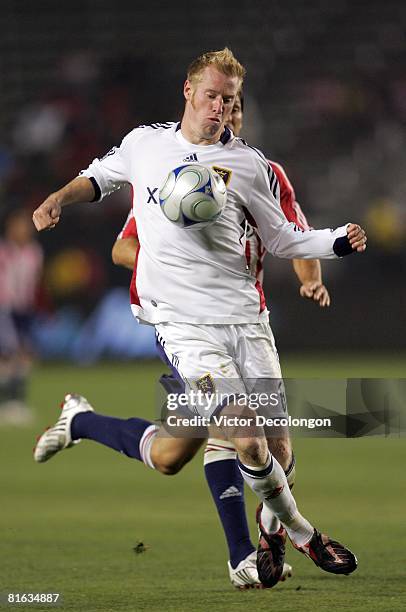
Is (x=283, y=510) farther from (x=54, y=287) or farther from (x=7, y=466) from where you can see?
(x=54, y=287)

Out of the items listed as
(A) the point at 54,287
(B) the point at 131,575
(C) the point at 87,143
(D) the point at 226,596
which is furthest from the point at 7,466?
(C) the point at 87,143

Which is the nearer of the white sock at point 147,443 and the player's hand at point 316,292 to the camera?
the player's hand at point 316,292

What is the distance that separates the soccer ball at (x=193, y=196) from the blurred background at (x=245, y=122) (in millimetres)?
12986

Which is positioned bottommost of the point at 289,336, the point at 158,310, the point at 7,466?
the point at 289,336

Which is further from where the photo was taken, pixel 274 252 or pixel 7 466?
pixel 7 466

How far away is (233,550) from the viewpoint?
229 inches

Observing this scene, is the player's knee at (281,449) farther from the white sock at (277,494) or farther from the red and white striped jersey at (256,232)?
the red and white striped jersey at (256,232)

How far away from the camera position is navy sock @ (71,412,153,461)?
6.33 metres

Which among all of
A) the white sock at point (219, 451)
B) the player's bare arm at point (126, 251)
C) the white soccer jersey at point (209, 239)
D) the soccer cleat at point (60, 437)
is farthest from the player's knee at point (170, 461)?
the player's bare arm at point (126, 251)

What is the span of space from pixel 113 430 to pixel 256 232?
141 cm

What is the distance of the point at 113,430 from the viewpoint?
256 inches

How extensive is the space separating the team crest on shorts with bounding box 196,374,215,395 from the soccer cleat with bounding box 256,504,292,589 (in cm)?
77

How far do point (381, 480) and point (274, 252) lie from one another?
412 centimetres

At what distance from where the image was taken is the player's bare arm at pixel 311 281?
6008 millimetres
